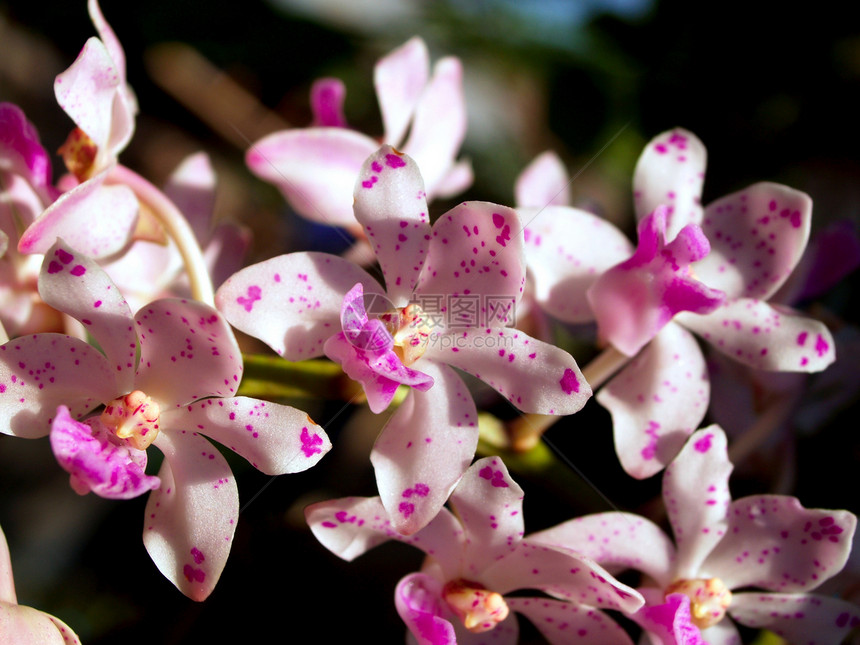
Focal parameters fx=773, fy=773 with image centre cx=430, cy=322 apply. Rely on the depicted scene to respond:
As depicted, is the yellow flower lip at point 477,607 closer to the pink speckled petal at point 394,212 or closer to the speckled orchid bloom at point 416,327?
the speckled orchid bloom at point 416,327

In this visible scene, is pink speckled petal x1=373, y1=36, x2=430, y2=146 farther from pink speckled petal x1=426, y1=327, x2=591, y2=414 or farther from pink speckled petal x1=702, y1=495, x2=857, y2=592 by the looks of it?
pink speckled petal x1=702, y1=495, x2=857, y2=592

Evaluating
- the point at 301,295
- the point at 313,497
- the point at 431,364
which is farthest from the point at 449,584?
the point at 313,497

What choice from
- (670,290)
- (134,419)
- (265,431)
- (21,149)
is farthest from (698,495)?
(21,149)

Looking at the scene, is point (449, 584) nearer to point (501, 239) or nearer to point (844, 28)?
point (501, 239)

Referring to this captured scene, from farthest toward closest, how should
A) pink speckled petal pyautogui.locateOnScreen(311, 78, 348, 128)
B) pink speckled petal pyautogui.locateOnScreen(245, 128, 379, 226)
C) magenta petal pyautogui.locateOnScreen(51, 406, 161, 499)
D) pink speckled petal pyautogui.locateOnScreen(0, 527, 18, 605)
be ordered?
pink speckled petal pyautogui.locateOnScreen(311, 78, 348, 128) → pink speckled petal pyautogui.locateOnScreen(245, 128, 379, 226) → pink speckled petal pyautogui.locateOnScreen(0, 527, 18, 605) → magenta petal pyautogui.locateOnScreen(51, 406, 161, 499)

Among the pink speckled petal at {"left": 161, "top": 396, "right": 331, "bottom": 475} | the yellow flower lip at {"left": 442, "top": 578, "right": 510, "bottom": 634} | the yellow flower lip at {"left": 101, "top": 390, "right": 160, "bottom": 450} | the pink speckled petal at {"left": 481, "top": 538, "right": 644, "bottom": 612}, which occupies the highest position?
the pink speckled petal at {"left": 161, "top": 396, "right": 331, "bottom": 475}

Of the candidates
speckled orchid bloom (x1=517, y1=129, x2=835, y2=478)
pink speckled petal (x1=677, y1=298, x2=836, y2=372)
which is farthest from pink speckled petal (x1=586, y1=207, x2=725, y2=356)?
pink speckled petal (x1=677, y1=298, x2=836, y2=372)

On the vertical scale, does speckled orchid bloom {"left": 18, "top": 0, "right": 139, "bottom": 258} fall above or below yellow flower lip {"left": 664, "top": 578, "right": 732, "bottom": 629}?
above
